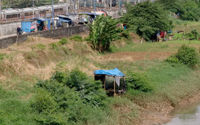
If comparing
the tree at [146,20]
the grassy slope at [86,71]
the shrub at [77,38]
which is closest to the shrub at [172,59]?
the grassy slope at [86,71]

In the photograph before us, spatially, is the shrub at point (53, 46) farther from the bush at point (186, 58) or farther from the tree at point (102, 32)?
the bush at point (186, 58)

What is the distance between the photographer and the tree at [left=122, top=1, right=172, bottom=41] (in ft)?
137

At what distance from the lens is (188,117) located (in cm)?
2264

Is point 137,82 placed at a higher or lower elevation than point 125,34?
lower

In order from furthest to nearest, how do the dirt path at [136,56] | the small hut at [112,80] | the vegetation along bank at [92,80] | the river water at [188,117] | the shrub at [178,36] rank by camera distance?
the shrub at [178,36]
the dirt path at [136,56]
the small hut at [112,80]
the river water at [188,117]
the vegetation along bank at [92,80]

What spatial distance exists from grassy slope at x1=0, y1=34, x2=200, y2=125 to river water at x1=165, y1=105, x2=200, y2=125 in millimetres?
1095

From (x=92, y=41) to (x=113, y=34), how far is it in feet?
6.59

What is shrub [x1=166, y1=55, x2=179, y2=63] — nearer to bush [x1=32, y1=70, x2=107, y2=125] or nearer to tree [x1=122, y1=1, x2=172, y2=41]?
tree [x1=122, y1=1, x2=172, y2=41]

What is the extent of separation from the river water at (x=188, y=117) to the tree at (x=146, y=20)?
722 inches

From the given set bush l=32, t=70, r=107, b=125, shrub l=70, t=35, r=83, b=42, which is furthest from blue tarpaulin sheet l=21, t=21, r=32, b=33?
bush l=32, t=70, r=107, b=125

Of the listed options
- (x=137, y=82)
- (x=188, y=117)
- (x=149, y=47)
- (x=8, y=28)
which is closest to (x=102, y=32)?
(x=149, y=47)

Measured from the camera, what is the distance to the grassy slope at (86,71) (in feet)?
61.9

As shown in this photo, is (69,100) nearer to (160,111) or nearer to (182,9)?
(160,111)

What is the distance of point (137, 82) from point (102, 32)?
1078 centimetres
